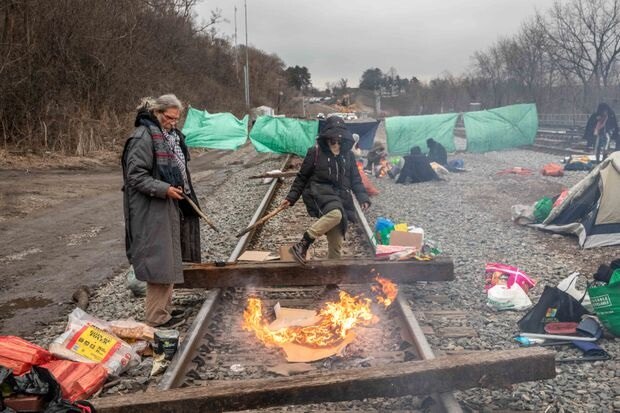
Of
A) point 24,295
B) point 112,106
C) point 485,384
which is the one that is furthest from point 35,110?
point 485,384

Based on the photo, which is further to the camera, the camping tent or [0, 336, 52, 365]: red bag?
the camping tent

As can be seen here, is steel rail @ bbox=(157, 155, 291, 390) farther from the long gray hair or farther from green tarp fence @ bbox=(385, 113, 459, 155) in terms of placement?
green tarp fence @ bbox=(385, 113, 459, 155)

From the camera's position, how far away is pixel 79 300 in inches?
255

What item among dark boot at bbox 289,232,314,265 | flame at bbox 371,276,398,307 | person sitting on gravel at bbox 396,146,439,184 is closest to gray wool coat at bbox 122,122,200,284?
dark boot at bbox 289,232,314,265

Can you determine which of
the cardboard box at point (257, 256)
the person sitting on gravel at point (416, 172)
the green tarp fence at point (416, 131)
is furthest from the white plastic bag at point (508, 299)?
the green tarp fence at point (416, 131)

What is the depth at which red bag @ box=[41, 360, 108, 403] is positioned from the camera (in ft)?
13.2

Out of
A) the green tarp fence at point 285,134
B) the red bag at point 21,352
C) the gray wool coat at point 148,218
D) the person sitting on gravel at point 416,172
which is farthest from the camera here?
the green tarp fence at point 285,134

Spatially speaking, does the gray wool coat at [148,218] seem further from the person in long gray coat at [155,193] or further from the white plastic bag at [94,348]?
the white plastic bag at [94,348]

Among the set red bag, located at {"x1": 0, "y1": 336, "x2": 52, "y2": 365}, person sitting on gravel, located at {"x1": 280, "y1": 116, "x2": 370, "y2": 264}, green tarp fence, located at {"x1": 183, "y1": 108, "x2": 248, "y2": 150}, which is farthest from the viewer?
green tarp fence, located at {"x1": 183, "y1": 108, "x2": 248, "y2": 150}

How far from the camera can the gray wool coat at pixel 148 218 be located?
4832mm

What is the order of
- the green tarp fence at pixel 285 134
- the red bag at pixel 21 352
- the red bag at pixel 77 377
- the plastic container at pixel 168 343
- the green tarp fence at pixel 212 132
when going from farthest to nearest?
the green tarp fence at pixel 212 132 → the green tarp fence at pixel 285 134 → the plastic container at pixel 168 343 → the red bag at pixel 77 377 → the red bag at pixel 21 352

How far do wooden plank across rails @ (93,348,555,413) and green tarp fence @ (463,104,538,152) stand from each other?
19.4 m

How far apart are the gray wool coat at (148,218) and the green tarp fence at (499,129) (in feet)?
61.9

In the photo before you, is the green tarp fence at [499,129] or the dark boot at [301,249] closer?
the dark boot at [301,249]
